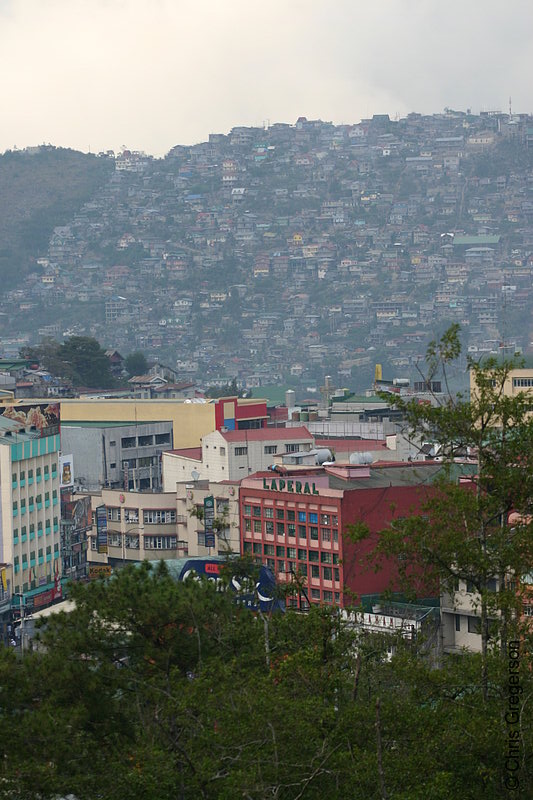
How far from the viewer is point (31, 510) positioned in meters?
59.7

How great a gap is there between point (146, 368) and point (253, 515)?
90.5 meters

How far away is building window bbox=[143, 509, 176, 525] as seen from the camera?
193ft

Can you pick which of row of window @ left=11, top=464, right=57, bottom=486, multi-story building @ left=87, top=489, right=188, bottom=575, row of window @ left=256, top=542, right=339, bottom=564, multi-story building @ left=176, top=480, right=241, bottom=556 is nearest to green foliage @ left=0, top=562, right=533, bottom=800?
row of window @ left=256, top=542, right=339, bottom=564

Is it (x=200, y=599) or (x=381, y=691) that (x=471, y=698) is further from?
(x=200, y=599)

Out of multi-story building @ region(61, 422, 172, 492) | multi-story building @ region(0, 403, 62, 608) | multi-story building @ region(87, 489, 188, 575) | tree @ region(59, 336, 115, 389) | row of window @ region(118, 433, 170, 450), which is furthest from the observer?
tree @ region(59, 336, 115, 389)

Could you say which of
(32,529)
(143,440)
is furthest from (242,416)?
(32,529)

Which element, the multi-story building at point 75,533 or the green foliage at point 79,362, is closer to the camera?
the multi-story building at point 75,533

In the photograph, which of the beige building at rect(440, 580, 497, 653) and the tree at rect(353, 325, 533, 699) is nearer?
the tree at rect(353, 325, 533, 699)

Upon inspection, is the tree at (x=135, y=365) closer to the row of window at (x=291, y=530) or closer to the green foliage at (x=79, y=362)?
the green foliage at (x=79, y=362)

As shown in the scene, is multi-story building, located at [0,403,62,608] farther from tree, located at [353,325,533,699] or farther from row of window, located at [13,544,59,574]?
tree, located at [353,325,533,699]

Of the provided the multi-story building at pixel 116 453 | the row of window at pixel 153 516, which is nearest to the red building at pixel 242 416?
the multi-story building at pixel 116 453

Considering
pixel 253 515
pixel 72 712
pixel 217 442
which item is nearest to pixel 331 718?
pixel 72 712

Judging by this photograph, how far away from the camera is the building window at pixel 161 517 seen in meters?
58.9

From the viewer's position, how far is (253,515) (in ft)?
155
